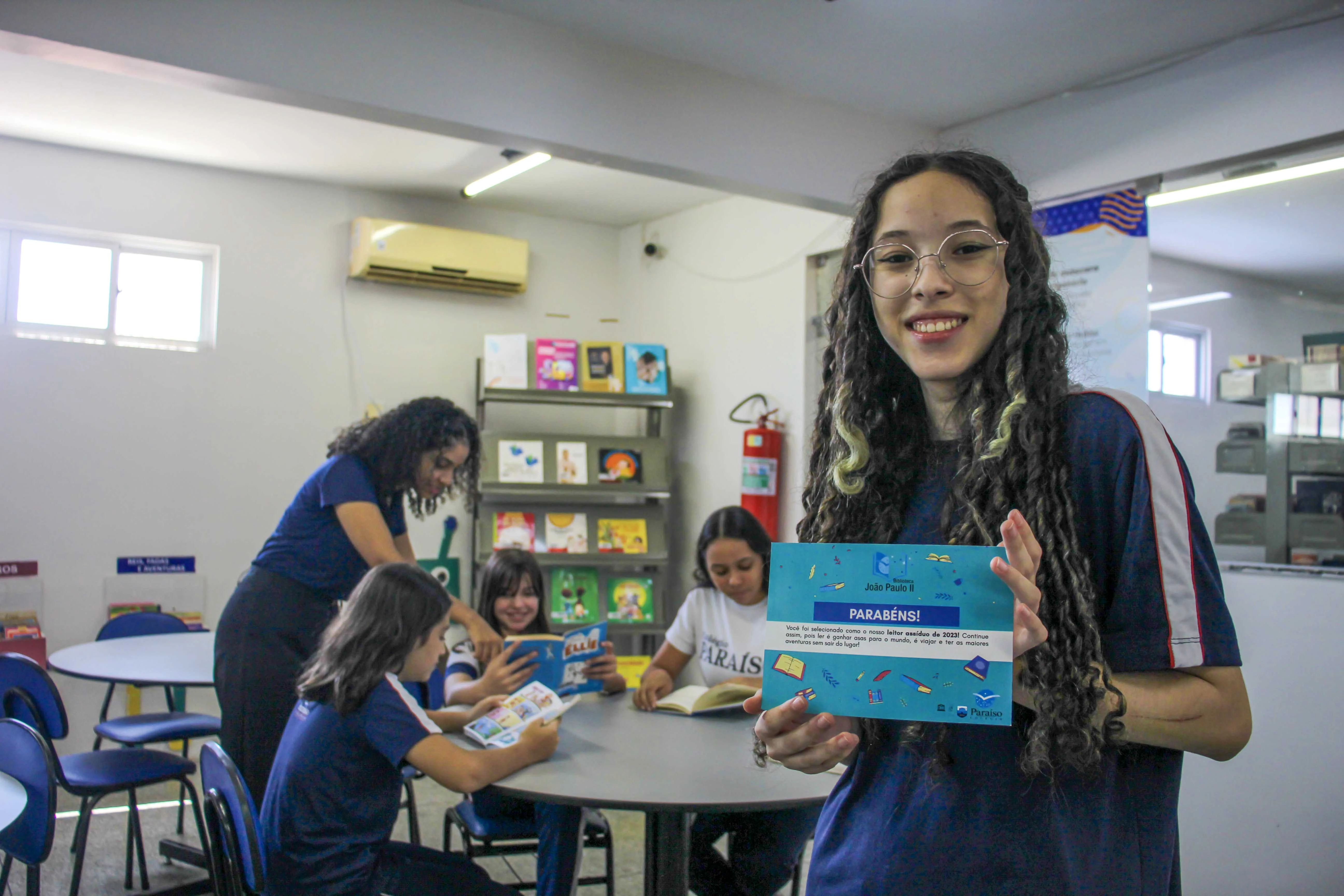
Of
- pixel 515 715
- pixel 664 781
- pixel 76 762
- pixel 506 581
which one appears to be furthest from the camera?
pixel 506 581

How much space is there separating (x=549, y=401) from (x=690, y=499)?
3.28 ft

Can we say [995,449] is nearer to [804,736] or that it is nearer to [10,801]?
[804,736]

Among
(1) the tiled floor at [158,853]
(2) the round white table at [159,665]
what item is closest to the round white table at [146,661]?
(2) the round white table at [159,665]

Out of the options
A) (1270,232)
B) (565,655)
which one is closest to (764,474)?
(565,655)

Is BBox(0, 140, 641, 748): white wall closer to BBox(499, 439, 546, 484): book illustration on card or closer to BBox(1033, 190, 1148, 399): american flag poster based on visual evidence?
BBox(499, 439, 546, 484): book illustration on card

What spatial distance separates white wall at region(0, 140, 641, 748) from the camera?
4711 millimetres

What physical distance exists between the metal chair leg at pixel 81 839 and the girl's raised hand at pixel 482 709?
1303mm

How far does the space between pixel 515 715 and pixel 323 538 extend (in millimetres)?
898

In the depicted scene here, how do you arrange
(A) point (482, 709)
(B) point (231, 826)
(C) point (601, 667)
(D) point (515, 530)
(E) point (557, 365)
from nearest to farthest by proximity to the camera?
(B) point (231, 826)
(A) point (482, 709)
(C) point (601, 667)
(D) point (515, 530)
(E) point (557, 365)

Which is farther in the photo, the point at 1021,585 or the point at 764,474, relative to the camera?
the point at 764,474

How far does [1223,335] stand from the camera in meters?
3.27

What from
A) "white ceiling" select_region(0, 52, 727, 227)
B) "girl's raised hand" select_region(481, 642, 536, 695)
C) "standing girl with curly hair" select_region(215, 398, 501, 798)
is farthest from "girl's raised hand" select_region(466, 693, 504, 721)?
"white ceiling" select_region(0, 52, 727, 227)

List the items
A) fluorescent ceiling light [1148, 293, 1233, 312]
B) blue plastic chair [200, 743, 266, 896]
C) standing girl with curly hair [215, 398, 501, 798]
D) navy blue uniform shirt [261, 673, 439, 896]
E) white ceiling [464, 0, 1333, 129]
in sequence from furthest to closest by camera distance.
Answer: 1. fluorescent ceiling light [1148, 293, 1233, 312]
2. white ceiling [464, 0, 1333, 129]
3. standing girl with curly hair [215, 398, 501, 798]
4. navy blue uniform shirt [261, 673, 439, 896]
5. blue plastic chair [200, 743, 266, 896]

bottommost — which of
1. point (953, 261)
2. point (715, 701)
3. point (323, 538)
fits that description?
point (715, 701)
